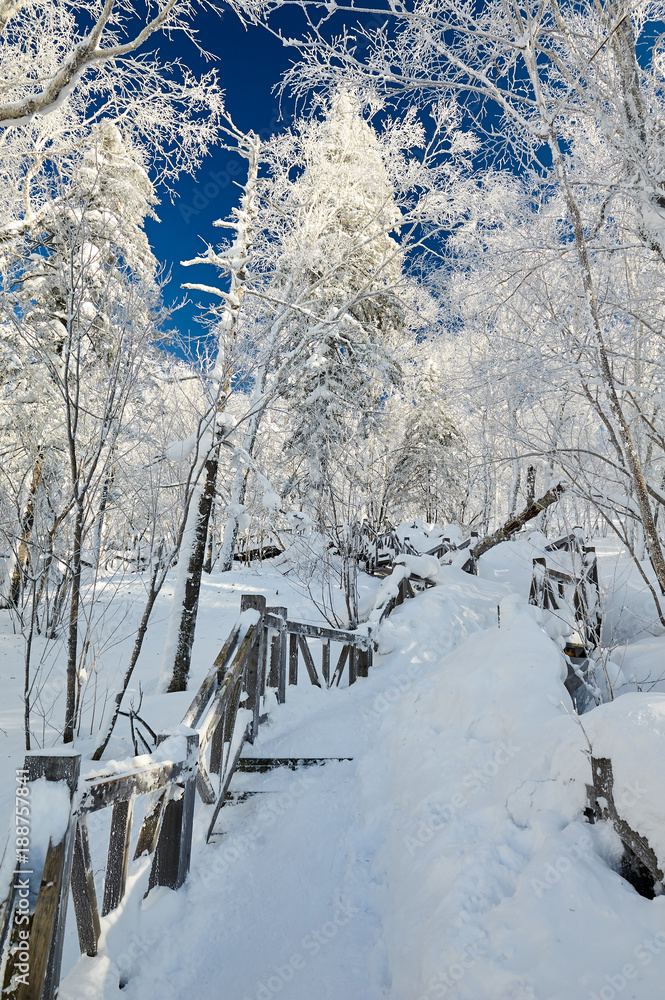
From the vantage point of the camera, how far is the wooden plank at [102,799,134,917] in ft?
6.98

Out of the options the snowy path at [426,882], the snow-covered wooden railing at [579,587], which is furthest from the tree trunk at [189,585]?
the snow-covered wooden railing at [579,587]

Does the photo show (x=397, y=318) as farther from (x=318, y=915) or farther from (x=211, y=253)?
(x=318, y=915)

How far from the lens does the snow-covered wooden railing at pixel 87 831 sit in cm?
159

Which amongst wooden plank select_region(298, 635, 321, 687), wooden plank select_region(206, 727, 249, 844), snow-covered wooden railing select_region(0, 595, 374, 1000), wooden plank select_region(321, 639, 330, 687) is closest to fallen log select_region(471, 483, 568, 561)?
wooden plank select_region(321, 639, 330, 687)

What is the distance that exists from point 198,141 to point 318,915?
28.0ft

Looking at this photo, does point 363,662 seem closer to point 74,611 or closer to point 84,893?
point 74,611

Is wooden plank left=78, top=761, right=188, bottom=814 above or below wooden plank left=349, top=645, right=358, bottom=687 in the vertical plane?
above

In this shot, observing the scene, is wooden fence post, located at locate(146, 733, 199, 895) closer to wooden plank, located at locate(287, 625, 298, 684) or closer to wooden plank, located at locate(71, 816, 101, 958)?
wooden plank, located at locate(71, 816, 101, 958)

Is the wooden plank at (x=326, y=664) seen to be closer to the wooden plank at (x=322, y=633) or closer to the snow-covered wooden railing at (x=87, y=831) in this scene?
the wooden plank at (x=322, y=633)

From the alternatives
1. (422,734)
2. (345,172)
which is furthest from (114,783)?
(345,172)

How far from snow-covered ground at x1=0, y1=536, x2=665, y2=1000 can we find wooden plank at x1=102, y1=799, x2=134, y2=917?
0.07 meters

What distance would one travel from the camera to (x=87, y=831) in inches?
76.1

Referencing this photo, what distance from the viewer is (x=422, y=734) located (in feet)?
13.3

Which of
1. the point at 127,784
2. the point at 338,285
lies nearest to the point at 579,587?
the point at 127,784
